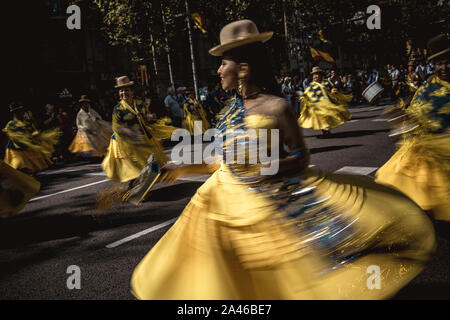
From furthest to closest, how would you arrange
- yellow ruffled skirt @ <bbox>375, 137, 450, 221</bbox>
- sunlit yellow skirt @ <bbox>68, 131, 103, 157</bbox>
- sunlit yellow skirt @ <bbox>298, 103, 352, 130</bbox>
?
1. sunlit yellow skirt @ <bbox>298, 103, 352, 130</bbox>
2. sunlit yellow skirt @ <bbox>68, 131, 103, 157</bbox>
3. yellow ruffled skirt @ <bbox>375, 137, 450, 221</bbox>

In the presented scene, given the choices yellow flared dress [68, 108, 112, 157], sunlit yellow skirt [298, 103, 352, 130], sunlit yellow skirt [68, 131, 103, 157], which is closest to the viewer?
yellow flared dress [68, 108, 112, 157]

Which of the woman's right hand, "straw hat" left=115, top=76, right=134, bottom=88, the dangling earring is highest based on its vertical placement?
"straw hat" left=115, top=76, right=134, bottom=88

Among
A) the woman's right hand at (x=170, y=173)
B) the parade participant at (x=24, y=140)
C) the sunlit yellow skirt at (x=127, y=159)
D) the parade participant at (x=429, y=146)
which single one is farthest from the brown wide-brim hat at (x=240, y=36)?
the parade participant at (x=24, y=140)

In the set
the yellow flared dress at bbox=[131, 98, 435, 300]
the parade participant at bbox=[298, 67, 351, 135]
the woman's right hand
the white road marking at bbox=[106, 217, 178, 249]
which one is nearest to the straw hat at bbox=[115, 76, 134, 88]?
the white road marking at bbox=[106, 217, 178, 249]

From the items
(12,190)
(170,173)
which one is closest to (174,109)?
(12,190)

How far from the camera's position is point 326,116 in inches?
425

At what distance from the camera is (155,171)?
2262mm

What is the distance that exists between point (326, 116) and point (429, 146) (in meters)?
7.61

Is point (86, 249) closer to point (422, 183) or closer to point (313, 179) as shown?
point (313, 179)

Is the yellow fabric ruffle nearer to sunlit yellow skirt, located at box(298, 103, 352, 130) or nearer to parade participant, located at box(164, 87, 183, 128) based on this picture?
sunlit yellow skirt, located at box(298, 103, 352, 130)

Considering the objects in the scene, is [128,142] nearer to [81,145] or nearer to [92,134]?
[92,134]

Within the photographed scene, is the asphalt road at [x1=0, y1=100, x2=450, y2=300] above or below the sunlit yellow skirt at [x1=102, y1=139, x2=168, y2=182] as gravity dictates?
below

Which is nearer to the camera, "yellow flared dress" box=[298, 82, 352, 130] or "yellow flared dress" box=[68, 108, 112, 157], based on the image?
"yellow flared dress" box=[68, 108, 112, 157]

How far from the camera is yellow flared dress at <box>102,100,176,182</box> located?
605 centimetres
